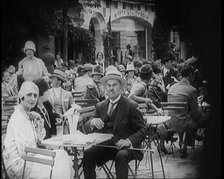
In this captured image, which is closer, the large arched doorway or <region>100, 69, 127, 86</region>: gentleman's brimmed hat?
the large arched doorway

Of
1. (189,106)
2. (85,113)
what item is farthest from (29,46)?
(85,113)

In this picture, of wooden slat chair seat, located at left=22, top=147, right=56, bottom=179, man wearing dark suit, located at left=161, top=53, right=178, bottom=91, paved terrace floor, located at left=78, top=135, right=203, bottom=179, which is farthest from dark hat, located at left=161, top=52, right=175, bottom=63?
wooden slat chair seat, located at left=22, top=147, right=56, bottom=179

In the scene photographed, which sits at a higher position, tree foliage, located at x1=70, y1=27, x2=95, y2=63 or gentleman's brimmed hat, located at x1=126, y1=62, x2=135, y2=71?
tree foliage, located at x1=70, y1=27, x2=95, y2=63

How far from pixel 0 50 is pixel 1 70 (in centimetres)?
14

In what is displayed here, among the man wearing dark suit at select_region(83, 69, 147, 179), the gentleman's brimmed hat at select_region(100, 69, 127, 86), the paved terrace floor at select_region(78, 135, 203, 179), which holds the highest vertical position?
the gentleman's brimmed hat at select_region(100, 69, 127, 86)

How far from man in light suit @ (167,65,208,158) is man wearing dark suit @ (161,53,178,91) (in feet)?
0.73

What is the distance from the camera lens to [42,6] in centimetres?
343

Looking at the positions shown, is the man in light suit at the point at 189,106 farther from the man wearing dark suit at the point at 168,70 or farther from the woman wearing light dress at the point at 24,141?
the woman wearing light dress at the point at 24,141

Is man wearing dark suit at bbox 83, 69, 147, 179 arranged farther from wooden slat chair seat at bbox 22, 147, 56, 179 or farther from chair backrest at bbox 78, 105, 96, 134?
chair backrest at bbox 78, 105, 96, 134

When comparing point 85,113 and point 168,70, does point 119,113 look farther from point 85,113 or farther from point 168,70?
point 85,113

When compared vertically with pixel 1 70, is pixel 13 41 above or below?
above

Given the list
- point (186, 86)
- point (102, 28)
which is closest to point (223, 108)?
point (186, 86)

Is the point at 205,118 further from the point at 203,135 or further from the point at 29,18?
the point at 29,18

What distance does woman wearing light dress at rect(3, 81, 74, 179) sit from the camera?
438cm
